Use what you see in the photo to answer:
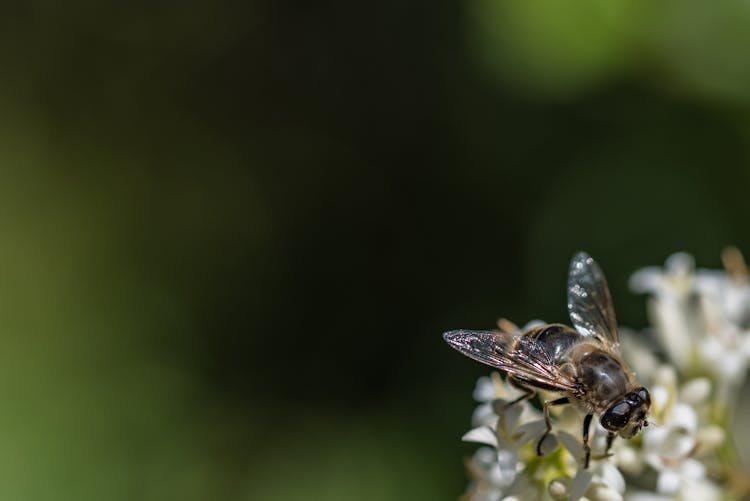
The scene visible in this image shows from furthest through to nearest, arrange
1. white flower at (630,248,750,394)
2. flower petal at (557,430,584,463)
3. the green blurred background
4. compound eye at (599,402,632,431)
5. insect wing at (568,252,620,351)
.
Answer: the green blurred background < white flower at (630,248,750,394) < insect wing at (568,252,620,351) < flower petal at (557,430,584,463) < compound eye at (599,402,632,431)

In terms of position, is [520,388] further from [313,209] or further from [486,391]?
[313,209]

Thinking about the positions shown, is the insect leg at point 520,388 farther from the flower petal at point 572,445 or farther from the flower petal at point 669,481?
the flower petal at point 669,481

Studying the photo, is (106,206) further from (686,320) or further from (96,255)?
(686,320)

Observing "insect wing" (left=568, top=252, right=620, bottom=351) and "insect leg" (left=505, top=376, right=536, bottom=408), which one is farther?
"insect wing" (left=568, top=252, right=620, bottom=351)

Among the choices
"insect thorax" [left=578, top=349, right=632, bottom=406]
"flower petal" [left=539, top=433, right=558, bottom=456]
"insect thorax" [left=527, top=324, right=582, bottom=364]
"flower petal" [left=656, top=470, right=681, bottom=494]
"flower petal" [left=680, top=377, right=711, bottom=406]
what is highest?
"insect thorax" [left=527, top=324, right=582, bottom=364]

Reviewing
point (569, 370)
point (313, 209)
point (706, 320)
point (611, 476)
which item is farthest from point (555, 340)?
point (313, 209)

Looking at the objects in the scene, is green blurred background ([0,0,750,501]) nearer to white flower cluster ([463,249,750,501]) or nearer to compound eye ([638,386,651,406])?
white flower cluster ([463,249,750,501])

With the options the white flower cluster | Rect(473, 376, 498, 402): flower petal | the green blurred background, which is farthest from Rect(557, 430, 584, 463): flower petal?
the green blurred background
